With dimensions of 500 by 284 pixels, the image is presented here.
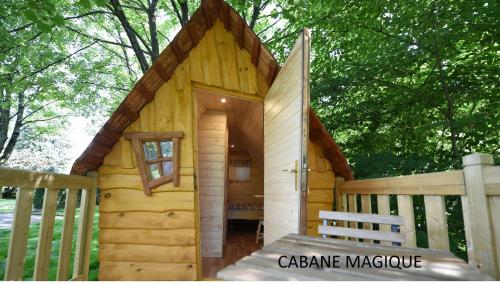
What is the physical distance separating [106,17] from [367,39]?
7368 mm

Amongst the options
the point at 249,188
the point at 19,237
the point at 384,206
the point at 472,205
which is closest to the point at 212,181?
the point at 384,206

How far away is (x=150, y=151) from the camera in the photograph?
10.6 feet

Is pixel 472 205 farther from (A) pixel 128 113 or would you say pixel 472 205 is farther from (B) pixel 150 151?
(A) pixel 128 113

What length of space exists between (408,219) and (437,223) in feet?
1.06

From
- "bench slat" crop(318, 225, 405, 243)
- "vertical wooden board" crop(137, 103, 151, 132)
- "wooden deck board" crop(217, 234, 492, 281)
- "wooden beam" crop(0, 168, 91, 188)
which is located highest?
"vertical wooden board" crop(137, 103, 151, 132)

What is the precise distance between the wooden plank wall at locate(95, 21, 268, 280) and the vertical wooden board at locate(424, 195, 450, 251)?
2.35 meters

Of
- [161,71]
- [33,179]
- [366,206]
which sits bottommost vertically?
[366,206]

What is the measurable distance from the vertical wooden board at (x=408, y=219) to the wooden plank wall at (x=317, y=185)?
149cm

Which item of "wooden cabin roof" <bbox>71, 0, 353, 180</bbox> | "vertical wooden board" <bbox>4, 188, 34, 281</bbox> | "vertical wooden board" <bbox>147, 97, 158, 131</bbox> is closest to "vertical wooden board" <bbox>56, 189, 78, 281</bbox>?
"wooden cabin roof" <bbox>71, 0, 353, 180</bbox>

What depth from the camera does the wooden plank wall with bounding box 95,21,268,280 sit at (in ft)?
9.87

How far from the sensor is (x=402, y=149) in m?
4.07

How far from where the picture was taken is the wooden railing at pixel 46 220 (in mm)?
1586

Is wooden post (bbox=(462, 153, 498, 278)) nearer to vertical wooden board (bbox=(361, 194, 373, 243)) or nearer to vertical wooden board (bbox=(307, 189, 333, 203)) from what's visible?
vertical wooden board (bbox=(361, 194, 373, 243))

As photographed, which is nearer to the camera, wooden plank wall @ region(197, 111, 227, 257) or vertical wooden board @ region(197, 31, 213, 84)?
vertical wooden board @ region(197, 31, 213, 84)
